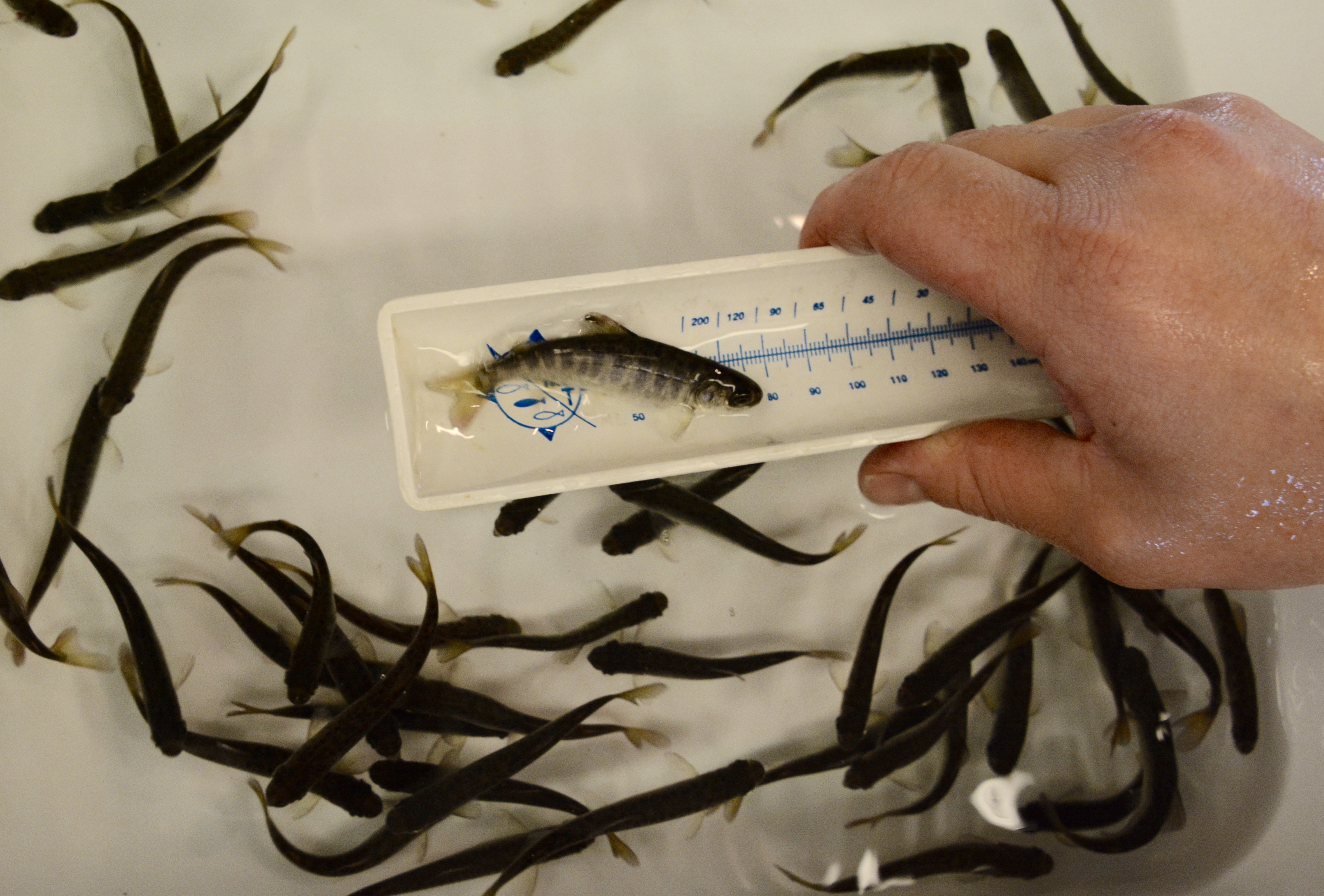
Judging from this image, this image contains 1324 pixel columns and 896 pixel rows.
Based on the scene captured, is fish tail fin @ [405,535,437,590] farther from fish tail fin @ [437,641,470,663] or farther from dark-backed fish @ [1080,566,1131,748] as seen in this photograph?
dark-backed fish @ [1080,566,1131,748]

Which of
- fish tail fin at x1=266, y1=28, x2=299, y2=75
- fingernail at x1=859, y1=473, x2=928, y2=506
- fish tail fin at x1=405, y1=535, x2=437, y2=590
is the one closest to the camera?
fingernail at x1=859, y1=473, x2=928, y2=506

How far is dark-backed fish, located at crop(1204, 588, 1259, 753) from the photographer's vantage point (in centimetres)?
200

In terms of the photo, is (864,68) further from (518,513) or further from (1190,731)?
(1190,731)

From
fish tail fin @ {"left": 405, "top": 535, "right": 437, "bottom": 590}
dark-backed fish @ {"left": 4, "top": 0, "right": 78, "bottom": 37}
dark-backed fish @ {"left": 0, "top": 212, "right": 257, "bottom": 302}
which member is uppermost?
dark-backed fish @ {"left": 4, "top": 0, "right": 78, "bottom": 37}

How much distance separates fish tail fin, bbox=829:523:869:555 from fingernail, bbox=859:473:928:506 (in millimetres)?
434

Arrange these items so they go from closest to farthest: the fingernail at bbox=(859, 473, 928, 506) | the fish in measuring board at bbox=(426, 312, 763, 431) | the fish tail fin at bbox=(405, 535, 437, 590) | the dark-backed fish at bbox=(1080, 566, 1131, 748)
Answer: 1. the fish in measuring board at bbox=(426, 312, 763, 431)
2. the fingernail at bbox=(859, 473, 928, 506)
3. the fish tail fin at bbox=(405, 535, 437, 590)
4. the dark-backed fish at bbox=(1080, 566, 1131, 748)

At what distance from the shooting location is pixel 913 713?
1.99 meters

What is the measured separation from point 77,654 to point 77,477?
0.45 metres

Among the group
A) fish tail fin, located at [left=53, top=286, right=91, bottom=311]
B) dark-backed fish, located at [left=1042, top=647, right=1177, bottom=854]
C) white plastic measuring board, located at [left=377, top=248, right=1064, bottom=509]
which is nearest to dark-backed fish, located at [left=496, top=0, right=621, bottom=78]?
white plastic measuring board, located at [left=377, top=248, right=1064, bottom=509]

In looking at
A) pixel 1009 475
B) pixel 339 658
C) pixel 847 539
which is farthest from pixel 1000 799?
pixel 339 658

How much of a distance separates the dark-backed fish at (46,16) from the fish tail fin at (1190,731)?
353 centimetres

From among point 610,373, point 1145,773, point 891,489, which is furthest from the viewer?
point 1145,773

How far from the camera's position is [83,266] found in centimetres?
187

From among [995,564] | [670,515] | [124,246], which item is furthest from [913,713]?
[124,246]
